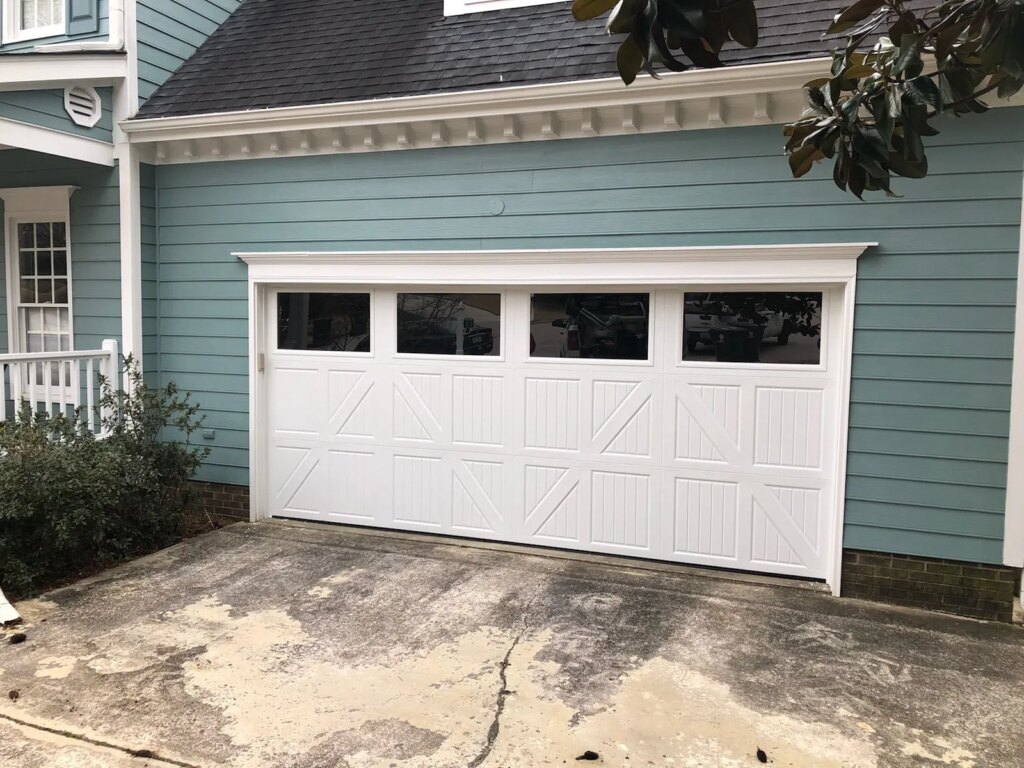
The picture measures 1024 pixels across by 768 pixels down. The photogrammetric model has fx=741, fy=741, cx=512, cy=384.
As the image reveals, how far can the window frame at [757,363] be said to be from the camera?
504cm

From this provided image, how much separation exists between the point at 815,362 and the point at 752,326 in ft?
1.59

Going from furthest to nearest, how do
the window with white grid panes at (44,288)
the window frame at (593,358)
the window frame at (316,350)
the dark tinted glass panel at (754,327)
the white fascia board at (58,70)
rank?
the window with white grid panes at (44,288), the window frame at (316,350), the white fascia board at (58,70), the window frame at (593,358), the dark tinted glass panel at (754,327)

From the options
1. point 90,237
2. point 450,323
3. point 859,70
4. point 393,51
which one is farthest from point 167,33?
point 859,70

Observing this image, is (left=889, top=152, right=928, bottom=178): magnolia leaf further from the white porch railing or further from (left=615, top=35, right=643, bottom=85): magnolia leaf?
the white porch railing

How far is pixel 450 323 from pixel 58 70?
12.1 ft

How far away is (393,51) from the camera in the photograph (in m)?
6.39

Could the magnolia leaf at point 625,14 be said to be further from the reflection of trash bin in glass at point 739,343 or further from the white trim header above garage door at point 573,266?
the reflection of trash bin in glass at point 739,343

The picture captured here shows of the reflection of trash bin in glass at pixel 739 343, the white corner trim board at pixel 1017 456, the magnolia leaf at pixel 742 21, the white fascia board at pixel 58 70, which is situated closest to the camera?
the magnolia leaf at pixel 742 21

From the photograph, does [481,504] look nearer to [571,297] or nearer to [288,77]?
[571,297]

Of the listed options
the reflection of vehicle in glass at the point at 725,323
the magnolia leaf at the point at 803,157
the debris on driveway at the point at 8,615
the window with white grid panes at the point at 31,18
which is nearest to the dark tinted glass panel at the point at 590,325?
the reflection of vehicle in glass at the point at 725,323

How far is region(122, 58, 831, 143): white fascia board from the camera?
473 centimetres

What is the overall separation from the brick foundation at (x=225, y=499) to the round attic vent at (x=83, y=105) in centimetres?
325

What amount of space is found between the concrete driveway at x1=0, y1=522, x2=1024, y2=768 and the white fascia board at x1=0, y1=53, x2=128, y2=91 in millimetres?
3795

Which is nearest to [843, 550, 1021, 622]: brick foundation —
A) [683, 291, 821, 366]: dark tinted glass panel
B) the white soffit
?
[683, 291, 821, 366]: dark tinted glass panel
